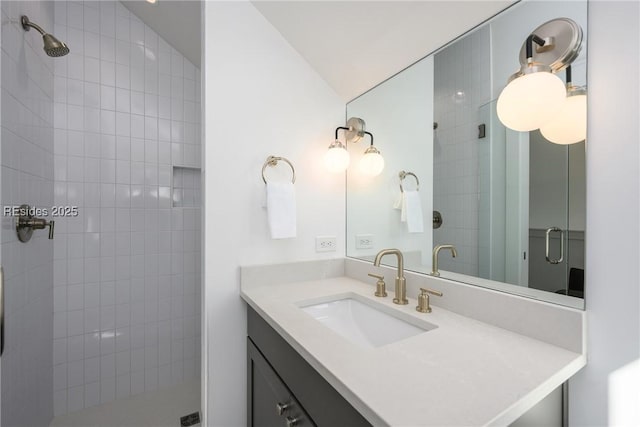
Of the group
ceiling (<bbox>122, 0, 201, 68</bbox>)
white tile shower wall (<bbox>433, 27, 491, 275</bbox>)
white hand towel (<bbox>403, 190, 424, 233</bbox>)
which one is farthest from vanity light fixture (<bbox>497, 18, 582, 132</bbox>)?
ceiling (<bbox>122, 0, 201, 68</bbox>)

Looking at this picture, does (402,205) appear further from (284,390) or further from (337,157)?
(284,390)

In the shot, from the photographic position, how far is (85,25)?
179cm

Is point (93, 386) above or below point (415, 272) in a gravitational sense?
below

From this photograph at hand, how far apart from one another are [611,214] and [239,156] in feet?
3.82

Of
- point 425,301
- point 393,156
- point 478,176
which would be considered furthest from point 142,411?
point 478,176

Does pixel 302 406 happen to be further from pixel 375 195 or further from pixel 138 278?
pixel 138 278

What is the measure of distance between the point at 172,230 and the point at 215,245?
1.12 meters

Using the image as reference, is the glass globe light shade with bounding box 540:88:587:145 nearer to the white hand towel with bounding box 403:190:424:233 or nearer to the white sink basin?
the white hand towel with bounding box 403:190:424:233

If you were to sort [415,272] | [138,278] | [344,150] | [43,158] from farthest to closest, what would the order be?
[138,278] → [43,158] → [344,150] → [415,272]

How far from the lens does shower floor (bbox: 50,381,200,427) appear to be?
168 centimetres

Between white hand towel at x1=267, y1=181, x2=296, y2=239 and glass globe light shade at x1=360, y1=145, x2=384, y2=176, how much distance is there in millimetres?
404

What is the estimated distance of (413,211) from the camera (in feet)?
3.91

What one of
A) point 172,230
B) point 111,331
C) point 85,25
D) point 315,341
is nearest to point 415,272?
point 315,341

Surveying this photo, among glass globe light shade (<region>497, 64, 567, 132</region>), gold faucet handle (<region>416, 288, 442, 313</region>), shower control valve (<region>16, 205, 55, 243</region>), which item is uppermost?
glass globe light shade (<region>497, 64, 567, 132</region>)
